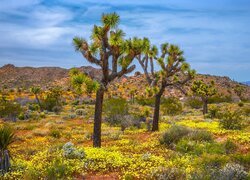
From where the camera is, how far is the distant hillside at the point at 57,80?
104m

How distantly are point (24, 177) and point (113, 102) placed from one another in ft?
80.6

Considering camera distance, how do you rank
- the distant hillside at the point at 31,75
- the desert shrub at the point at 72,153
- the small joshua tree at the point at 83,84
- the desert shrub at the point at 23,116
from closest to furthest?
the desert shrub at the point at 72,153 → the small joshua tree at the point at 83,84 → the desert shrub at the point at 23,116 → the distant hillside at the point at 31,75

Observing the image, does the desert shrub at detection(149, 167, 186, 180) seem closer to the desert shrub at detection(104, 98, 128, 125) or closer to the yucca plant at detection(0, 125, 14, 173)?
the yucca plant at detection(0, 125, 14, 173)

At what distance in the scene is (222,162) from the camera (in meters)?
13.0

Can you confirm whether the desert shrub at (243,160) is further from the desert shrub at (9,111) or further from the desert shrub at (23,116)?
the desert shrub at (23,116)

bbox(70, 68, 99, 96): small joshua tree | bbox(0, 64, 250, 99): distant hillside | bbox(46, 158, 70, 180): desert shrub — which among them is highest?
bbox(0, 64, 250, 99): distant hillside

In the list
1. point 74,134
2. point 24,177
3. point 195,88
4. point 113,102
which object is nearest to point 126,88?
point 195,88

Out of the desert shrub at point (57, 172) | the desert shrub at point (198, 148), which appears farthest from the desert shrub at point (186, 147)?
the desert shrub at point (57, 172)

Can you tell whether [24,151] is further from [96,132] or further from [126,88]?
[126,88]

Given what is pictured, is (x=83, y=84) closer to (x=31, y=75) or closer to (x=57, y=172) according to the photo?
(x=57, y=172)

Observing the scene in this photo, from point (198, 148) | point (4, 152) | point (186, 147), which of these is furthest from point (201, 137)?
point (4, 152)

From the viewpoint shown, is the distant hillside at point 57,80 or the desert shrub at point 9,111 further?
the distant hillside at point 57,80

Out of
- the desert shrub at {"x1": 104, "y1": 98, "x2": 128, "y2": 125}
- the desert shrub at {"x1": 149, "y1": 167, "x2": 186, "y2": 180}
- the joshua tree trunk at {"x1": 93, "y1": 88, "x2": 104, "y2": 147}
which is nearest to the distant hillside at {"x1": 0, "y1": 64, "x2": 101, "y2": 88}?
the desert shrub at {"x1": 104, "y1": 98, "x2": 128, "y2": 125}

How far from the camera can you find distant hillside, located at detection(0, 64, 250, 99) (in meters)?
104
